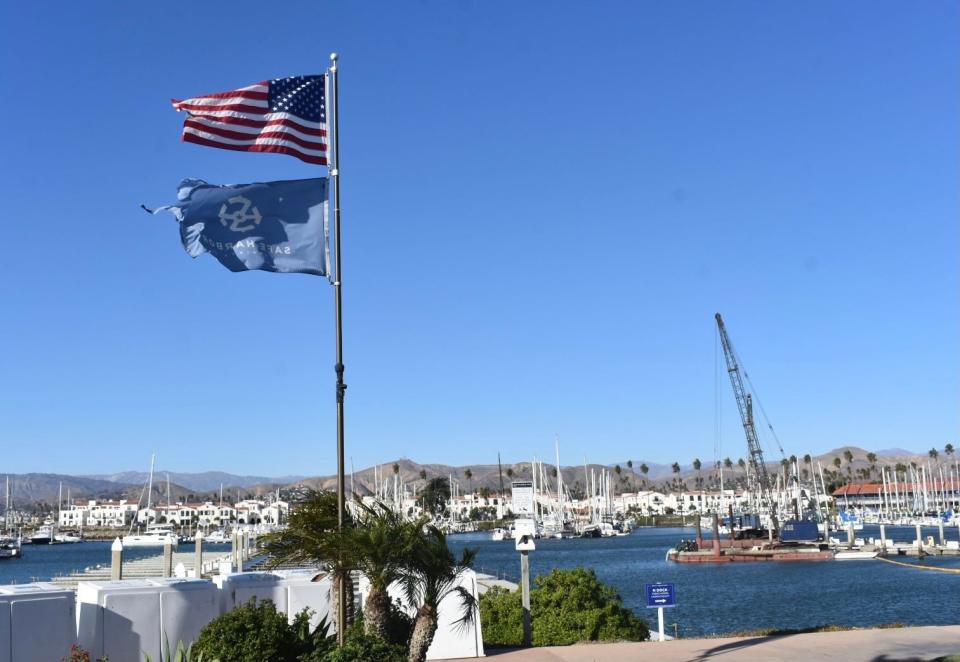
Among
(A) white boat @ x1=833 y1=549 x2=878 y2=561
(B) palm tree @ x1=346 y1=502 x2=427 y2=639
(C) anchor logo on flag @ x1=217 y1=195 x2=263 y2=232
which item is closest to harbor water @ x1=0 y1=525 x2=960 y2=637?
(A) white boat @ x1=833 y1=549 x2=878 y2=561

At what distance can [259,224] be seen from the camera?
14.8 m

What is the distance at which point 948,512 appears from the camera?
184750mm

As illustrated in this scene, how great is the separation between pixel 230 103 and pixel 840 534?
144119 mm

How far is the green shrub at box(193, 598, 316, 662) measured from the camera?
12.3 meters

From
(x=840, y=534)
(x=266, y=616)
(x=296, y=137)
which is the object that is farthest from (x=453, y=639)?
(x=840, y=534)

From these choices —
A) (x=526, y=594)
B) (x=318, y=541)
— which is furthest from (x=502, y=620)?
(x=318, y=541)

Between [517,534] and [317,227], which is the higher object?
[317,227]

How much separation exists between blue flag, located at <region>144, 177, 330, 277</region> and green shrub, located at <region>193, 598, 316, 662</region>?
5217 mm

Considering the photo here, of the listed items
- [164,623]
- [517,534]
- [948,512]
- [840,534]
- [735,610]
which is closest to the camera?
[164,623]

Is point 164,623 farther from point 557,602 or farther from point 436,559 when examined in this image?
point 557,602

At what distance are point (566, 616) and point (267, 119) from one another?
11631mm

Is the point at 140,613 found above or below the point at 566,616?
above

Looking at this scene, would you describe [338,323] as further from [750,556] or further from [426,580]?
[750,556]

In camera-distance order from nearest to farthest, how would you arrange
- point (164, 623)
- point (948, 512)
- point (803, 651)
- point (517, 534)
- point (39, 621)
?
1. point (39, 621)
2. point (164, 623)
3. point (803, 651)
4. point (517, 534)
5. point (948, 512)
